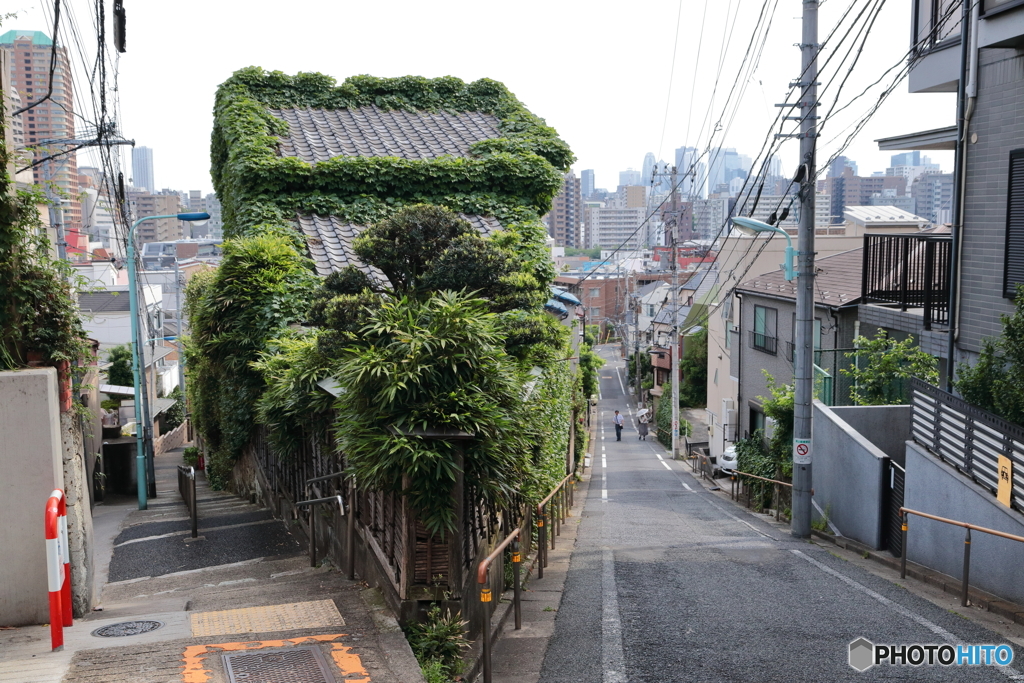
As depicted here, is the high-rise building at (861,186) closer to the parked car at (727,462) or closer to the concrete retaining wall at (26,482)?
the parked car at (727,462)

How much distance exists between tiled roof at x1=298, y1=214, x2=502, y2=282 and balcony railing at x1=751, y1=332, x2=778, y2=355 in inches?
507

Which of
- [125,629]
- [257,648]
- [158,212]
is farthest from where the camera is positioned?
[158,212]

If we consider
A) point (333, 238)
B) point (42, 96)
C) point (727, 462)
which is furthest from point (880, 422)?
point (42, 96)

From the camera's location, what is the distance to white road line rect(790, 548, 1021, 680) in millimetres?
6703

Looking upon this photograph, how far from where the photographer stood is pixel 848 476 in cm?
1412

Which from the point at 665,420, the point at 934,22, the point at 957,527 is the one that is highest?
the point at 934,22

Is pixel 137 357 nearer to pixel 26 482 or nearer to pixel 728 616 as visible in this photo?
pixel 26 482

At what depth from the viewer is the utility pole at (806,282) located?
14.5m

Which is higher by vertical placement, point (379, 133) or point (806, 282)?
point (379, 133)

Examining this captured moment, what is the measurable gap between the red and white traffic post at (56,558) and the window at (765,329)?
23.1 metres

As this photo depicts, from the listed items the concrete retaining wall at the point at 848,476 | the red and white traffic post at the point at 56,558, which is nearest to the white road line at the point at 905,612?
the concrete retaining wall at the point at 848,476

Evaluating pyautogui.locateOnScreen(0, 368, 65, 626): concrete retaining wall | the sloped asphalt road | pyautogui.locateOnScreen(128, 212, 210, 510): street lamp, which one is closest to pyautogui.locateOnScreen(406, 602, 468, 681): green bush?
the sloped asphalt road

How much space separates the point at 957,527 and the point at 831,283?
44.0 ft

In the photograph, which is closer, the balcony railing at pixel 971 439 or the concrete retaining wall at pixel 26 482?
the concrete retaining wall at pixel 26 482
